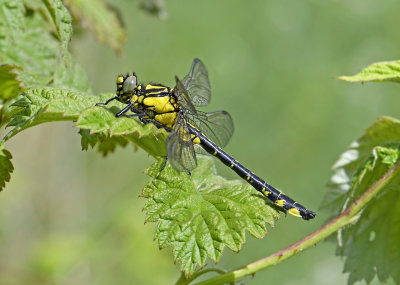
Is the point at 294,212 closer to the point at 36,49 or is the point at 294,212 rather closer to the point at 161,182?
the point at 161,182

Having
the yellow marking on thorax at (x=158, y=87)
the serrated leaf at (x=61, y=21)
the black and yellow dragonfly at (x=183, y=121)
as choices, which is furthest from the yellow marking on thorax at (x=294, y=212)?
the serrated leaf at (x=61, y=21)

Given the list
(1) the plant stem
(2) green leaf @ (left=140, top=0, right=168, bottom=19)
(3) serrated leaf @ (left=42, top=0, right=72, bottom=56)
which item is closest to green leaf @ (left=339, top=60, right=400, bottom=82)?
(1) the plant stem

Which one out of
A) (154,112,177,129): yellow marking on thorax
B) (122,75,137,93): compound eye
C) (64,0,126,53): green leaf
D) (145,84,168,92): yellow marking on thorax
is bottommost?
(154,112,177,129): yellow marking on thorax

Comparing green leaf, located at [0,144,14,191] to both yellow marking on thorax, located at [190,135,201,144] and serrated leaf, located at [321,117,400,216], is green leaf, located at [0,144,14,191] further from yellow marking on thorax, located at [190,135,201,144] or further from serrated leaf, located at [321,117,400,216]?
serrated leaf, located at [321,117,400,216]

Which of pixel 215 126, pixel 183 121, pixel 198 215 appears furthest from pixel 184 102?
pixel 198 215

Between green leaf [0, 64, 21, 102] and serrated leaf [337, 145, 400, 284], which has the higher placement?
green leaf [0, 64, 21, 102]

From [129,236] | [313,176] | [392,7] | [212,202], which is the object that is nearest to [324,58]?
[392,7]

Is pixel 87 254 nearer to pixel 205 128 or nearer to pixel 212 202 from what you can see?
pixel 205 128
